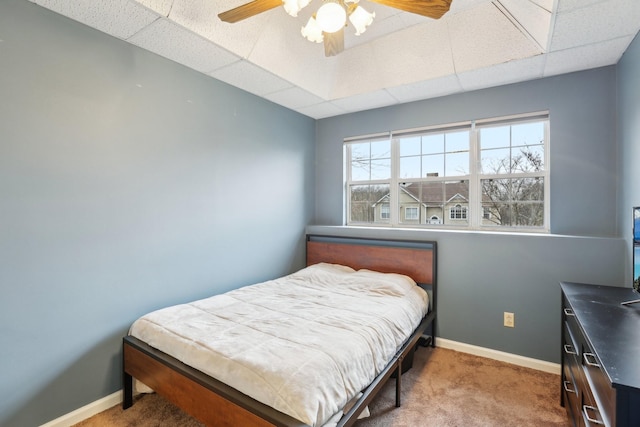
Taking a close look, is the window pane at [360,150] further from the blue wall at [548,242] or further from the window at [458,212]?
the window at [458,212]

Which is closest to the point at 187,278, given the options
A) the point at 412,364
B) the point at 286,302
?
the point at 286,302

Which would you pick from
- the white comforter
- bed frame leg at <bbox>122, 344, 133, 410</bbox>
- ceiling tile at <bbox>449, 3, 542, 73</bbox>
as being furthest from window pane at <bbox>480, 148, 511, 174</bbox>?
bed frame leg at <bbox>122, 344, 133, 410</bbox>

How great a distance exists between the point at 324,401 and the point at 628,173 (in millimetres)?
2582

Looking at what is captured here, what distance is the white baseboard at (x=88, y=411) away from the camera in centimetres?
187

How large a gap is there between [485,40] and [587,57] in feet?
2.43

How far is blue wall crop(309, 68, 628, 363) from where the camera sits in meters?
2.41

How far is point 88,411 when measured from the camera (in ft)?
6.51

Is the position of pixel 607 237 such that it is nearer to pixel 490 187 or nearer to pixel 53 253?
pixel 490 187

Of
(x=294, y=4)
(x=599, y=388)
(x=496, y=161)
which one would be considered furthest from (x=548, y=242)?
(x=294, y=4)

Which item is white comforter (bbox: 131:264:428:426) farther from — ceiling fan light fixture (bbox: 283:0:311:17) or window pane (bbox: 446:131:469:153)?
ceiling fan light fixture (bbox: 283:0:311:17)

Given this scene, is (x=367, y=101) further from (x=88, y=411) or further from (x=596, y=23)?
(x=88, y=411)

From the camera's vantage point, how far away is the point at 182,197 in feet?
8.25

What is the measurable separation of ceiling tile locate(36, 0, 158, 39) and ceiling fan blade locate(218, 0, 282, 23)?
570 millimetres

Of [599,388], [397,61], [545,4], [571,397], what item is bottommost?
[571,397]
